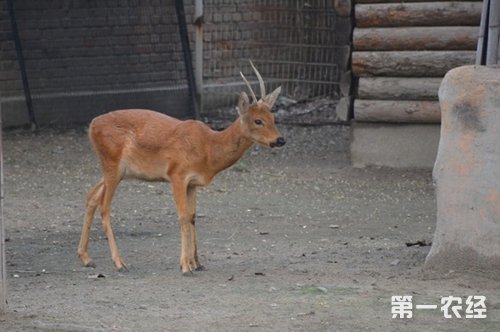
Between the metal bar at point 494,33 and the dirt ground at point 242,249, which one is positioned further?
the metal bar at point 494,33

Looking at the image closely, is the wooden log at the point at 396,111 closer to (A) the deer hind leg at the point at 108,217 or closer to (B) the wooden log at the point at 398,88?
(B) the wooden log at the point at 398,88

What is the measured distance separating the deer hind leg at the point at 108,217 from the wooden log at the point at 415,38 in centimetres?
508

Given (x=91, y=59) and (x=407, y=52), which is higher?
(x=407, y=52)

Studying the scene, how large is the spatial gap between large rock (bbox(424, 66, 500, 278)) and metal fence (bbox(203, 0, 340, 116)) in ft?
30.2

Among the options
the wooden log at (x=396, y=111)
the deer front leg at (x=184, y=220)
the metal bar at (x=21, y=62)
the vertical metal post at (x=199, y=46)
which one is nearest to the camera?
the deer front leg at (x=184, y=220)

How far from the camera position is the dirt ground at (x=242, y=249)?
23.9 ft

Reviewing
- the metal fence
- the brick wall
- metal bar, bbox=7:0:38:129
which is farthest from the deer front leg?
the metal fence

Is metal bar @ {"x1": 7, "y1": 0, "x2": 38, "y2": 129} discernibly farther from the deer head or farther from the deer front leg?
the deer head

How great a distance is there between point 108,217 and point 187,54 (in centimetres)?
764

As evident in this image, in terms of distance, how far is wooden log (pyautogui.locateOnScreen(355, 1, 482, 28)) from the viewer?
13.1 m

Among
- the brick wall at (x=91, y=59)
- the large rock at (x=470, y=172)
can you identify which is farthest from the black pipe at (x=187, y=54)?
the large rock at (x=470, y=172)

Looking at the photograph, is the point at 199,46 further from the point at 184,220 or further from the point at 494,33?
the point at 184,220

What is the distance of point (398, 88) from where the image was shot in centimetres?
1333

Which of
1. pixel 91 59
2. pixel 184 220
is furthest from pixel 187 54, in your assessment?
pixel 184 220
